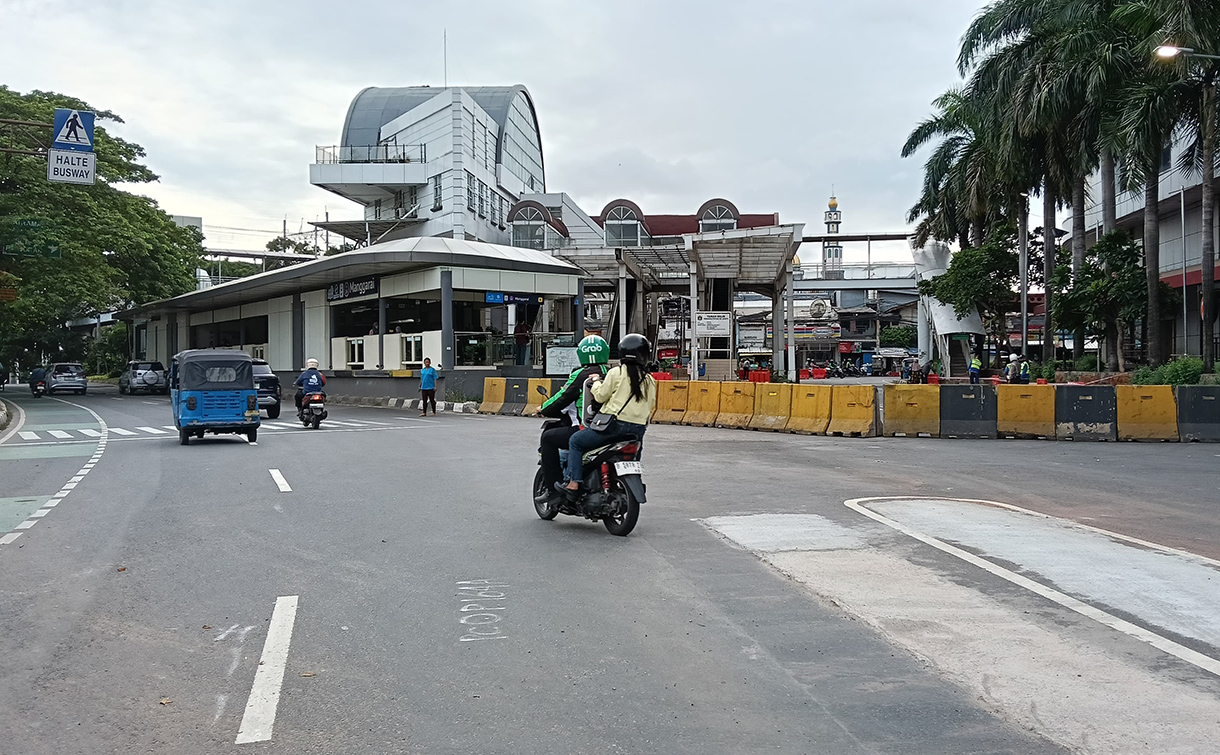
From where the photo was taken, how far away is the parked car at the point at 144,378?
157 ft

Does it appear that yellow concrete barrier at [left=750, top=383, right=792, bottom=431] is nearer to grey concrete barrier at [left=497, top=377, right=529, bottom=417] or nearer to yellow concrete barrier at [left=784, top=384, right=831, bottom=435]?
yellow concrete barrier at [left=784, top=384, right=831, bottom=435]

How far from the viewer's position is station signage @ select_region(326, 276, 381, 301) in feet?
128

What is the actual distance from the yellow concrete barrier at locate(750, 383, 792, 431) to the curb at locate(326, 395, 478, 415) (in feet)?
37.3

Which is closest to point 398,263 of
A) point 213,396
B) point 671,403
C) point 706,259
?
point 706,259

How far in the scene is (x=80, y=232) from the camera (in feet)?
120

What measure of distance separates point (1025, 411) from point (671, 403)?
879cm

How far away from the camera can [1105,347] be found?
31.7 meters

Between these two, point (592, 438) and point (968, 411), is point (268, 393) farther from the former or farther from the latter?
point (592, 438)

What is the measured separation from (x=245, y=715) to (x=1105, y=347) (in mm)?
32875

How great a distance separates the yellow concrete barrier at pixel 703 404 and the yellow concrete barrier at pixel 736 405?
200 mm

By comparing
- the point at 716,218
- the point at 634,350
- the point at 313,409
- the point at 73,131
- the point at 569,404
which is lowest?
the point at 313,409

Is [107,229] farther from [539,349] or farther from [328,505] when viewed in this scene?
[328,505]

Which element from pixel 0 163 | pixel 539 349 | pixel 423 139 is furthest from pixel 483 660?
pixel 423 139

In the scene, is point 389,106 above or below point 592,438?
above
